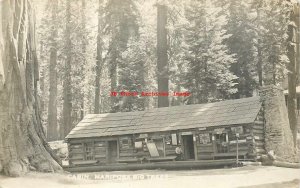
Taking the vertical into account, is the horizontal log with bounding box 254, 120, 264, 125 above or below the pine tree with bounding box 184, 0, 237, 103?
below

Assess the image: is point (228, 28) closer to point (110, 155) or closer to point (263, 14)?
point (263, 14)

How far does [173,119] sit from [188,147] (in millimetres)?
1703

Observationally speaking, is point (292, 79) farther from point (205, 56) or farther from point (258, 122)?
point (205, 56)

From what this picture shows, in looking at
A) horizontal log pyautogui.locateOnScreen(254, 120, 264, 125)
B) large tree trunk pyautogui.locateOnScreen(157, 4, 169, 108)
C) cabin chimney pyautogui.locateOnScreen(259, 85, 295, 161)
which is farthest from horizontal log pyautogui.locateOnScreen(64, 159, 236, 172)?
large tree trunk pyautogui.locateOnScreen(157, 4, 169, 108)

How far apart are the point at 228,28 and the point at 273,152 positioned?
14.6 metres

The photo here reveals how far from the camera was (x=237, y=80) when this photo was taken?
3130 cm

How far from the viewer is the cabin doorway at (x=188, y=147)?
67.1ft

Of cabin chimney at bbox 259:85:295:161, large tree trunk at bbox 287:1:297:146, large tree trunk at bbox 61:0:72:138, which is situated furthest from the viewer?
large tree trunk at bbox 61:0:72:138

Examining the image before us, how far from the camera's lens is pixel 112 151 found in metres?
21.8

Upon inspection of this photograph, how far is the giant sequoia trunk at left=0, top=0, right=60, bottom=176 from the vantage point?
1270 cm

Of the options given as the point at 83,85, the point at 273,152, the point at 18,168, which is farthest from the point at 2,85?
the point at 83,85

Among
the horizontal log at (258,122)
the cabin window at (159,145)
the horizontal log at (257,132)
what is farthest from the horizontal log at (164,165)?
the horizontal log at (258,122)

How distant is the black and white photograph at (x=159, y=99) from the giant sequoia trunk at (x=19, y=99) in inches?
1.3

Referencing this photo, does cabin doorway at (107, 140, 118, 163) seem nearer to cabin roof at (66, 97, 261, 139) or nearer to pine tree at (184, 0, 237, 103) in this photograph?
cabin roof at (66, 97, 261, 139)
